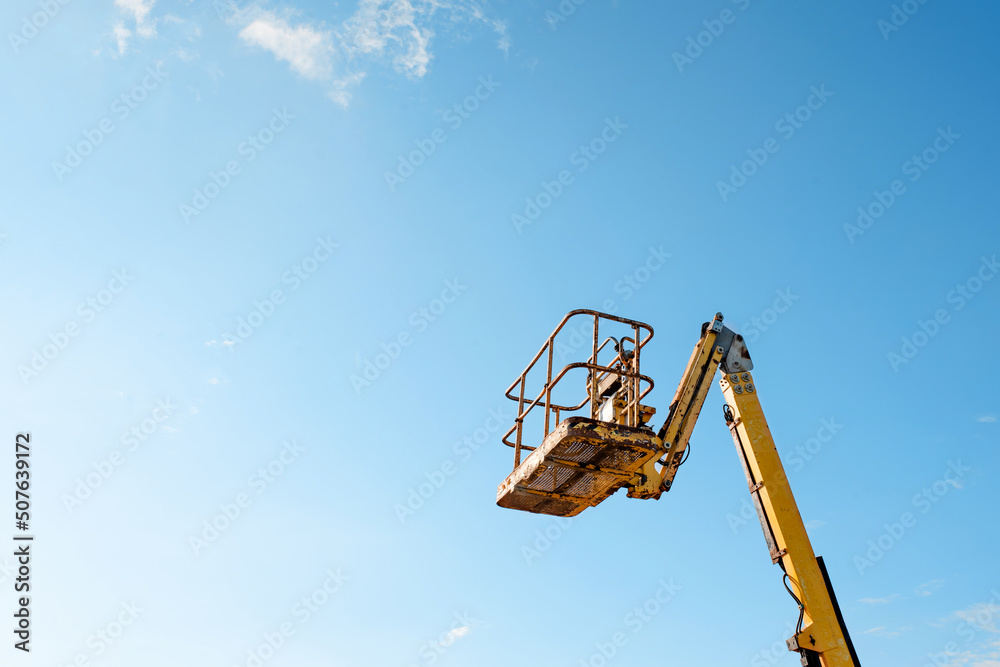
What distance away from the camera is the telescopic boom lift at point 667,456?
320 inches

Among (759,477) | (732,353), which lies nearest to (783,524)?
(759,477)

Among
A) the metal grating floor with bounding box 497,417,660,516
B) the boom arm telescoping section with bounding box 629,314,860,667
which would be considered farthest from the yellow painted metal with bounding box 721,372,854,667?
the metal grating floor with bounding box 497,417,660,516

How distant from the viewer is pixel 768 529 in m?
8.73

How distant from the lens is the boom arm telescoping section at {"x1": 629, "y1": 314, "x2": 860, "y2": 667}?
8.06 metres

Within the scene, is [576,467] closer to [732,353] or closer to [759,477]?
[759,477]

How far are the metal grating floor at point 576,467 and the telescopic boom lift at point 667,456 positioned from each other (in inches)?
0.4

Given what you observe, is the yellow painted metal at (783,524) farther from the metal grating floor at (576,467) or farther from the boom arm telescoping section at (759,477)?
the metal grating floor at (576,467)

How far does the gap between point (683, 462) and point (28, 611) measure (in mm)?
10528

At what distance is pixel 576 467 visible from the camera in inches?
343

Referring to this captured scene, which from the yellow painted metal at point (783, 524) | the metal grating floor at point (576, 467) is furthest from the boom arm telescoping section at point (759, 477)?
the metal grating floor at point (576, 467)

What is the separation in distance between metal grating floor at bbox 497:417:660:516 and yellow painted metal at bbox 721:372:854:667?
139 cm

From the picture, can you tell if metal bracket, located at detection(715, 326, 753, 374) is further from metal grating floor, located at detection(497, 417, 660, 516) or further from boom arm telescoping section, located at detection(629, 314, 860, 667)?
metal grating floor, located at detection(497, 417, 660, 516)

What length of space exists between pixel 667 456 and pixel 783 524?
1449 millimetres

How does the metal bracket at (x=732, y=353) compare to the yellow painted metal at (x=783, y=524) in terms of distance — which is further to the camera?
the metal bracket at (x=732, y=353)
